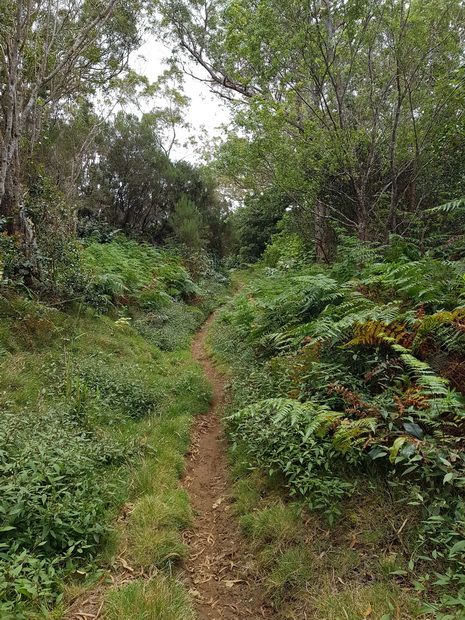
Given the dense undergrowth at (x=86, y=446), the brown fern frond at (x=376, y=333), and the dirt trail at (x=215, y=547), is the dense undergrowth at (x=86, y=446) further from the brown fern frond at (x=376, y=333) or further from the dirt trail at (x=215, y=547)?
the brown fern frond at (x=376, y=333)

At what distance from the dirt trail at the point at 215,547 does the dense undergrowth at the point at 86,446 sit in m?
0.20

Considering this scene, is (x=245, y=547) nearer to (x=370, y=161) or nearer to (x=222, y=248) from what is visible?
(x=370, y=161)

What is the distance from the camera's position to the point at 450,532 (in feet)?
7.23

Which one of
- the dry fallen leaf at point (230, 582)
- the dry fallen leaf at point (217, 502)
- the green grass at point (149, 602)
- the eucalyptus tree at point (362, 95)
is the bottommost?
the dry fallen leaf at point (230, 582)

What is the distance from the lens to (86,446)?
3572 millimetres

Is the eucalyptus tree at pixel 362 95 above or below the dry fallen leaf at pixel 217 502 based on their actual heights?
above

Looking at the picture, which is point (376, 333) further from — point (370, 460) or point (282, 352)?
point (282, 352)

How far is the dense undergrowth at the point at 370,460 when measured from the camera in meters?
2.24

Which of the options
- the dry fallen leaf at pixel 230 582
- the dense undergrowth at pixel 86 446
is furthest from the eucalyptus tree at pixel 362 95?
the dry fallen leaf at pixel 230 582

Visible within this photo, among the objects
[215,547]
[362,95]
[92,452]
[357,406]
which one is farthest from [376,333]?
Answer: [362,95]

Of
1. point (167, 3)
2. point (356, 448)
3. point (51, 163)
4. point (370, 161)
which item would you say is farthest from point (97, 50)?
point (356, 448)

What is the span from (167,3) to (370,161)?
12.6 m

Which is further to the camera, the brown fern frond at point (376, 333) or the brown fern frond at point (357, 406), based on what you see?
the brown fern frond at point (376, 333)

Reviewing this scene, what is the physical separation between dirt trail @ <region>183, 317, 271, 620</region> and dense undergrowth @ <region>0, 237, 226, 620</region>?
0.20 m
